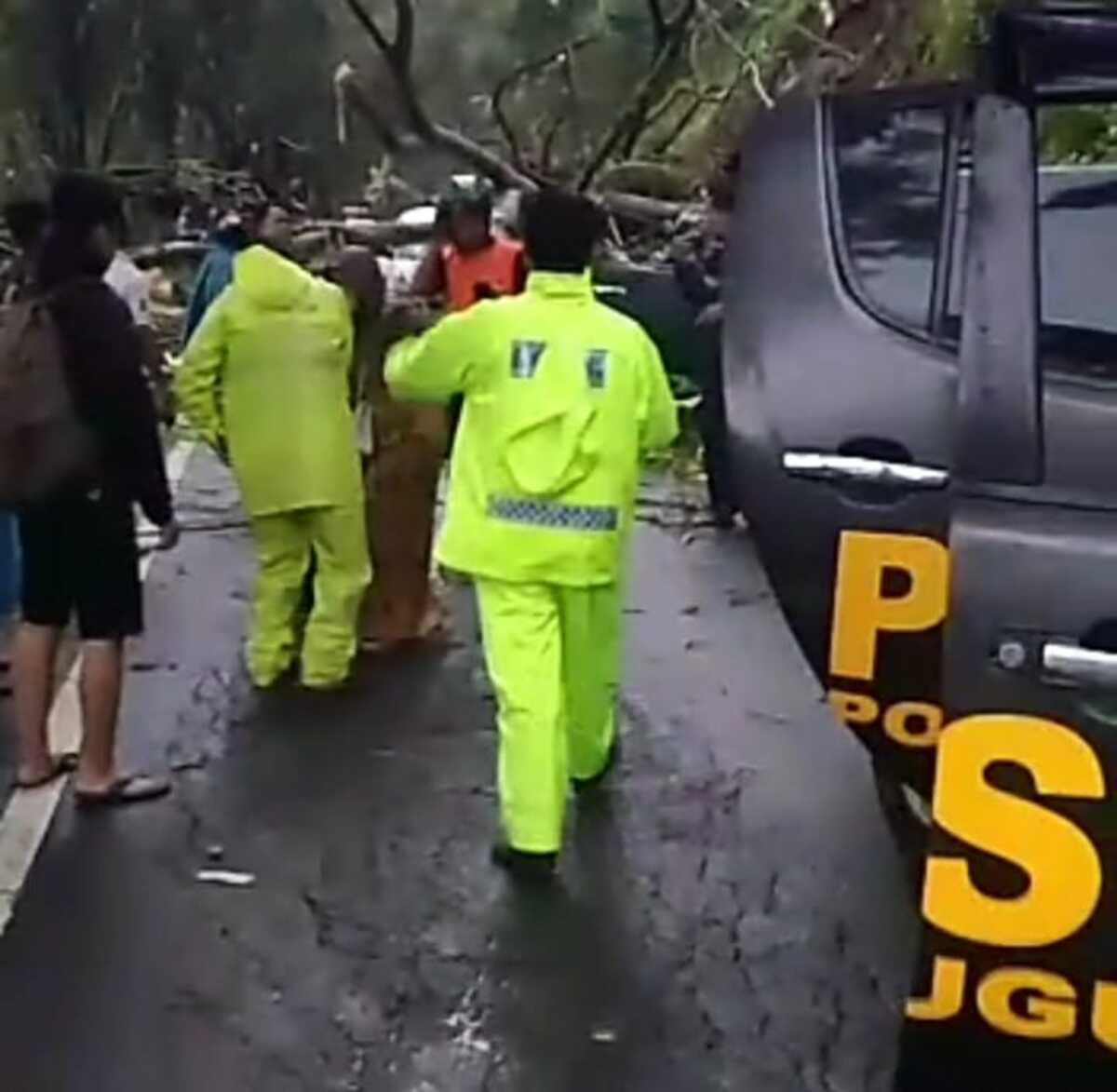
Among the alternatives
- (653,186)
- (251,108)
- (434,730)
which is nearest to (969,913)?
(434,730)

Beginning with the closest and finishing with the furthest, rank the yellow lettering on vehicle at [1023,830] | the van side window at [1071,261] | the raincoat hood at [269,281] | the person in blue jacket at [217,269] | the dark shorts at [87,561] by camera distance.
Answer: the yellow lettering on vehicle at [1023,830]
the van side window at [1071,261]
the dark shorts at [87,561]
the raincoat hood at [269,281]
the person in blue jacket at [217,269]

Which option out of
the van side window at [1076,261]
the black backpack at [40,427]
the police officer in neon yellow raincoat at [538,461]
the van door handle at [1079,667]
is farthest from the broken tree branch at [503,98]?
the van door handle at [1079,667]

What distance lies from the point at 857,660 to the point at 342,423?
4264 millimetres

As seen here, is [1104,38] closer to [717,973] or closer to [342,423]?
[717,973]

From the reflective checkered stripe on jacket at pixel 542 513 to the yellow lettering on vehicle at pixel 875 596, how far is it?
144 cm

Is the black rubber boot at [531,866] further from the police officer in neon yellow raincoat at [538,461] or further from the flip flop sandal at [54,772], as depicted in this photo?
the flip flop sandal at [54,772]

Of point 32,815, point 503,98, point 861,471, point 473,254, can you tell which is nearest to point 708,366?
point 473,254

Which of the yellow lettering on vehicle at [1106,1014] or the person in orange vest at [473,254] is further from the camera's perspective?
the person in orange vest at [473,254]

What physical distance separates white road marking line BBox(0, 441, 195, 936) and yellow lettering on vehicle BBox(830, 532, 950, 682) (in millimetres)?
2378

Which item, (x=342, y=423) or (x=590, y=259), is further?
(x=342, y=423)

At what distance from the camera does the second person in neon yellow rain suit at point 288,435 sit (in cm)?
958

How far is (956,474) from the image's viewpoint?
4.41m

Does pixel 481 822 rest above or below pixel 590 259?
below

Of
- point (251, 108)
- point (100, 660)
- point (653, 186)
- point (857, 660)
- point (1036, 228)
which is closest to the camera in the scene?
point (1036, 228)
